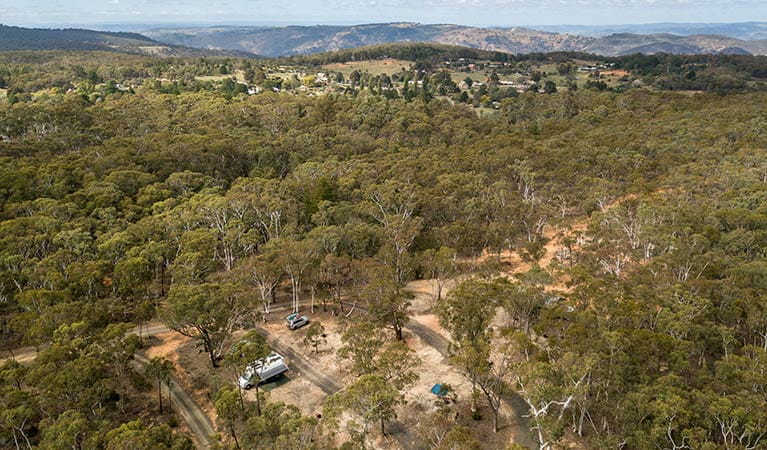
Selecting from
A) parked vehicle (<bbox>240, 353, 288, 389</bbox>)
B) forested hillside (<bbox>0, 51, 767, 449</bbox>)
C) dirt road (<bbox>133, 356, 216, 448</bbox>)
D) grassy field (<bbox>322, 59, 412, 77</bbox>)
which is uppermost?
grassy field (<bbox>322, 59, 412, 77</bbox>)

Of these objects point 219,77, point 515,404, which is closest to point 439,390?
point 515,404

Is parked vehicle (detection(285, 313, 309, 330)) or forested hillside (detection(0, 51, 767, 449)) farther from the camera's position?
parked vehicle (detection(285, 313, 309, 330))

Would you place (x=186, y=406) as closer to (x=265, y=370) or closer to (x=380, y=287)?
(x=265, y=370)

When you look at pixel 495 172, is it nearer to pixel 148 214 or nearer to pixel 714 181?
pixel 714 181

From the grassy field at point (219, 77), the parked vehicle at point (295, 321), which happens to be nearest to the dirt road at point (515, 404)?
the parked vehicle at point (295, 321)

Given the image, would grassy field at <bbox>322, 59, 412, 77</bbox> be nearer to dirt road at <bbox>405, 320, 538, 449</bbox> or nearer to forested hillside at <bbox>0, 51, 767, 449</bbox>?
forested hillside at <bbox>0, 51, 767, 449</bbox>

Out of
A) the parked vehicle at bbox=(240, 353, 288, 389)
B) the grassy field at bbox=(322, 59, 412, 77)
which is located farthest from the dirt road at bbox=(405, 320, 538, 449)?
the grassy field at bbox=(322, 59, 412, 77)
